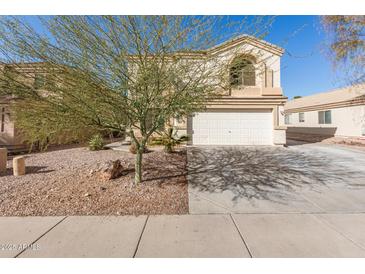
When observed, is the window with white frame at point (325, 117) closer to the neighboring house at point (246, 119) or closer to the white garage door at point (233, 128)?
the neighboring house at point (246, 119)

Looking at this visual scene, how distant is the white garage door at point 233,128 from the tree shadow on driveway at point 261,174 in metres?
2.88

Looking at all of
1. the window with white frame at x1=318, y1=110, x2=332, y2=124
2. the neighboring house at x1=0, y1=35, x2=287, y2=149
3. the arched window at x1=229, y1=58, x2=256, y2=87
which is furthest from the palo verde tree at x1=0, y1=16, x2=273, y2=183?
the window with white frame at x1=318, y1=110, x2=332, y2=124

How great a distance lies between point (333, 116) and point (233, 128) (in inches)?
497

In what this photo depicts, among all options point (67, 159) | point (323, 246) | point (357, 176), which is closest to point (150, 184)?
point (323, 246)

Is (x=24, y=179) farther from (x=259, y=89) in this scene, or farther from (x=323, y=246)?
(x=259, y=89)

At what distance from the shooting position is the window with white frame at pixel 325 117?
18.3 metres

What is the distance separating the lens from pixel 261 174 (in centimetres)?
657

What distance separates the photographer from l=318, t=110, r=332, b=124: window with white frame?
18328mm

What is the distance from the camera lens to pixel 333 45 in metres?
11.3

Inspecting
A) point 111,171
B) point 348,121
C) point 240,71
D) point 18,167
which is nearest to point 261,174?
point 240,71

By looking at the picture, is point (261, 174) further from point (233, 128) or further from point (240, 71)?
point (233, 128)

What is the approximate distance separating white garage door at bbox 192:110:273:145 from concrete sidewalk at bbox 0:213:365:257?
27.8 ft

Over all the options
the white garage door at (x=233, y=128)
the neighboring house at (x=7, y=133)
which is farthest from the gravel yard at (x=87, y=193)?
the white garage door at (x=233, y=128)

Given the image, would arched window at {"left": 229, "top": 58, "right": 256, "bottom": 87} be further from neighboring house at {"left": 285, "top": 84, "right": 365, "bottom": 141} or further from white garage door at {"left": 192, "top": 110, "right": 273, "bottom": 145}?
neighboring house at {"left": 285, "top": 84, "right": 365, "bottom": 141}
